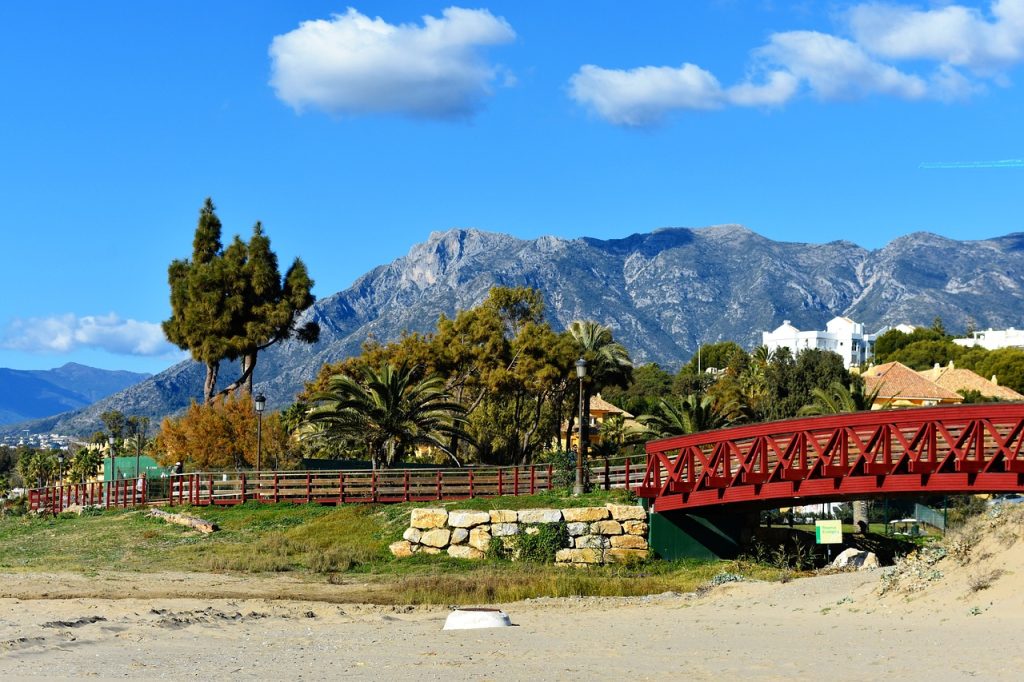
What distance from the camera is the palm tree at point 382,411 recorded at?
4559 cm

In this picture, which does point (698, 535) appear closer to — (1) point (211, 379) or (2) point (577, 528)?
(2) point (577, 528)

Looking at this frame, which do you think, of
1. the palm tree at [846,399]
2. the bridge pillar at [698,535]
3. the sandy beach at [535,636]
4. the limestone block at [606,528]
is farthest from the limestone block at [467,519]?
the palm tree at [846,399]

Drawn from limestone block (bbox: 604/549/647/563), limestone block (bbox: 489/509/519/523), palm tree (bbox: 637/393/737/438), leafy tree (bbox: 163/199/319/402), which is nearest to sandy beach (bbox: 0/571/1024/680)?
limestone block (bbox: 604/549/647/563)

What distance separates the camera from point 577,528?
34219 millimetres

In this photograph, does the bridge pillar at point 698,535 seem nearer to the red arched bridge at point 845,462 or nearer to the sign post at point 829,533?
the red arched bridge at point 845,462

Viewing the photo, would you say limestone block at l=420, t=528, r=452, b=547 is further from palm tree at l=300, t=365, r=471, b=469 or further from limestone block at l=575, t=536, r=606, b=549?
palm tree at l=300, t=365, r=471, b=469

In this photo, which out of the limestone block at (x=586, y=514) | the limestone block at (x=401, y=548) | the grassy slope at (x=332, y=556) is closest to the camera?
the grassy slope at (x=332, y=556)

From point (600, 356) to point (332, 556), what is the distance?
3820 cm

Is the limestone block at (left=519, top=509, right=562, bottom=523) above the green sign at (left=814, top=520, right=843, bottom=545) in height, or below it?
above

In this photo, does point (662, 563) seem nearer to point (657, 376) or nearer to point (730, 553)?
point (730, 553)

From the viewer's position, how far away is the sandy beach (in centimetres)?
1683

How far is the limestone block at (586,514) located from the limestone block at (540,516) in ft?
0.64

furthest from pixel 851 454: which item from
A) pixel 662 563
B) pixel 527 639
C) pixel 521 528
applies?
pixel 527 639

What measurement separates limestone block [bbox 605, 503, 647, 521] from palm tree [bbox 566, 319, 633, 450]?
33.7m
